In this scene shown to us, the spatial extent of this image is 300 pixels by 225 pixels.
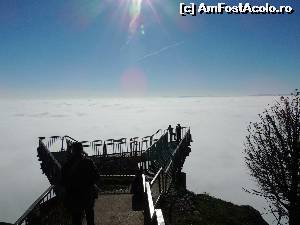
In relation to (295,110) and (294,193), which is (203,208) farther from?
(295,110)

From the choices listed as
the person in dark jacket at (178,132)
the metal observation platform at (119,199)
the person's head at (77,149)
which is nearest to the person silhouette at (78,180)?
the person's head at (77,149)

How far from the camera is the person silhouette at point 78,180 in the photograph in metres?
8.80

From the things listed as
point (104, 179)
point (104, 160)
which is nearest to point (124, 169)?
point (104, 160)

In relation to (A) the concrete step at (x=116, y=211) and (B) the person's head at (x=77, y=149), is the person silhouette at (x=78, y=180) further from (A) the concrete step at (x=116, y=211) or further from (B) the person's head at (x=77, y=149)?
(A) the concrete step at (x=116, y=211)

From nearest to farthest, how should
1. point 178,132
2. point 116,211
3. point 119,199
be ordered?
point 116,211 < point 119,199 < point 178,132

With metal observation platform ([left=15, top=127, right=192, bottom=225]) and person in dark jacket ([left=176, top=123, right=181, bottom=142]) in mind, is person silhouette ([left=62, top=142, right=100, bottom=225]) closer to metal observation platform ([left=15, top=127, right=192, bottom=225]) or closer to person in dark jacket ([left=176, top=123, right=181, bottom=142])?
metal observation platform ([left=15, top=127, right=192, bottom=225])

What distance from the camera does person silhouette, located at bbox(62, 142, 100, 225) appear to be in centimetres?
880

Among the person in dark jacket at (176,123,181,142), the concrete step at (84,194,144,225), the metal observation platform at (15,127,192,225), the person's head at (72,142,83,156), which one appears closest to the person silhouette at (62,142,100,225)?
the person's head at (72,142,83,156)

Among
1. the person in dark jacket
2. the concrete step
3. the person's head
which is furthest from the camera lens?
the person in dark jacket

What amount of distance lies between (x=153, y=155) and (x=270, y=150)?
32.5 feet

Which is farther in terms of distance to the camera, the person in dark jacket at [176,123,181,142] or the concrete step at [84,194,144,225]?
the person in dark jacket at [176,123,181,142]

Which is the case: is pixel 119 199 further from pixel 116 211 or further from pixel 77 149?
pixel 77 149

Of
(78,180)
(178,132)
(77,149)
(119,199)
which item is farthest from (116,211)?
(178,132)

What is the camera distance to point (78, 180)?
880 centimetres
